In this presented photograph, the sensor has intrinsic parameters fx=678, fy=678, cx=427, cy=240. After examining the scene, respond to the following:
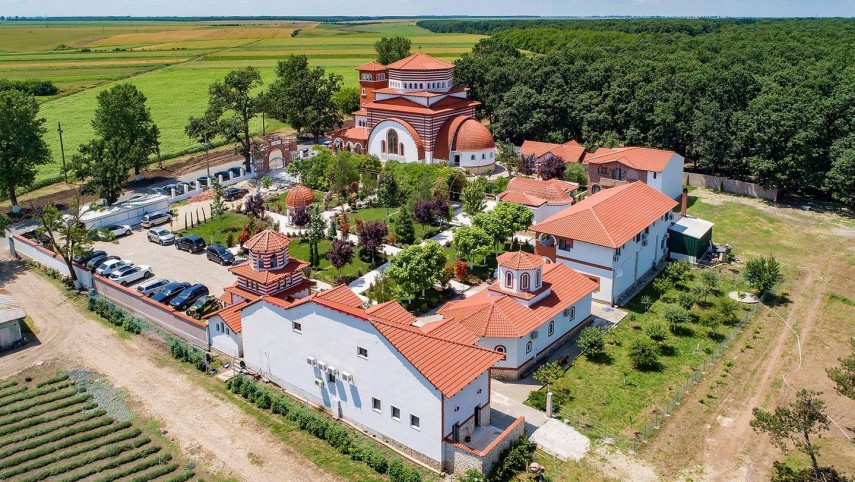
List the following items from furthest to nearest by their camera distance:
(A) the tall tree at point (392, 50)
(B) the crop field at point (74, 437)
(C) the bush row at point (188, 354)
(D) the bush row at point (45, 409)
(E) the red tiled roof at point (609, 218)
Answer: (A) the tall tree at point (392, 50), (E) the red tiled roof at point (609, 218), (C) the bush row at point (188, 354), (D) the bush row at point (45, 409), (B) the crop field at point (74, 437)

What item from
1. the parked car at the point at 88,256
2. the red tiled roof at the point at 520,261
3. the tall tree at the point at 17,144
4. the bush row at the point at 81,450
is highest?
the tall tree at the point at 17,144

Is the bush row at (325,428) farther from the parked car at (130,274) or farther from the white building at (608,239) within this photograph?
the white building at (608,239)

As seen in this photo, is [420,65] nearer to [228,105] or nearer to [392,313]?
[228,105]

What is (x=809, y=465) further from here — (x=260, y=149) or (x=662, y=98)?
(x=260, y=149)

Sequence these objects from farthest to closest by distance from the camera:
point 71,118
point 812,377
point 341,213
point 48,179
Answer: point 71,118, point 48,179, point 341,213, point 812,377

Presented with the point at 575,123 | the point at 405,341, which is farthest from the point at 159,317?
the point at 575,123

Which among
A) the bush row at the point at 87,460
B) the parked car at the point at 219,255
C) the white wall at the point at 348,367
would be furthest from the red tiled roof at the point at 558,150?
the bush row at the point at 87,460
